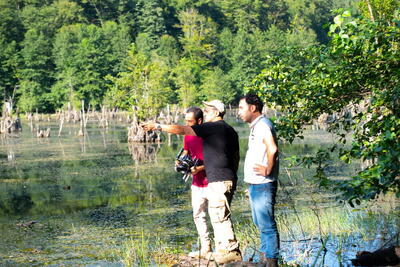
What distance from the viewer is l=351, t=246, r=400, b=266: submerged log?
5.92 meters

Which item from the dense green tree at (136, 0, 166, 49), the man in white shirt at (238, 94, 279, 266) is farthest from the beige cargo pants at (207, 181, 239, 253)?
the dense green tree at (136, 0, 166, 49)

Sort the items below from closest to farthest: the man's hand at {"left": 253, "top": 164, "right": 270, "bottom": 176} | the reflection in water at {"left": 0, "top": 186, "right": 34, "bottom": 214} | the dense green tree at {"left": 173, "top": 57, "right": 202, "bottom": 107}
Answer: the man's hand at {"left": 253, "top": 164, "right": 270, "bottom": 176}
the reflection in water at {"left": 0, "top": 186, "right": 34, "bottom": 214}
the dense green tree at {"left": 173, "top": 57, "right": 202, "bottom": 107}

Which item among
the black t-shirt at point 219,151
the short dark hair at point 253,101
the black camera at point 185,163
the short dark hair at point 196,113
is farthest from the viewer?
the short dark hair at point 196,113

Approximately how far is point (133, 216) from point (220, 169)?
641 centimetres

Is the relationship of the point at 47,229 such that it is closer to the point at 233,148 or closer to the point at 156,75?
the point at 233,148

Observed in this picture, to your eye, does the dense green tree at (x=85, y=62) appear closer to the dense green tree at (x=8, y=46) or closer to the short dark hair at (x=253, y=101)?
A: the dense green tree at (x=8, y=46)

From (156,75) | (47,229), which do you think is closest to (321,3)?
(156,75)

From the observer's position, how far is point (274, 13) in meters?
106

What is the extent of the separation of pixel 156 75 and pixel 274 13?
6658cm

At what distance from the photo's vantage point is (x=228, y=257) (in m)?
6.31

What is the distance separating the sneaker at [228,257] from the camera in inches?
247

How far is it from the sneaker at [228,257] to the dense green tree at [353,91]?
4.01 ft

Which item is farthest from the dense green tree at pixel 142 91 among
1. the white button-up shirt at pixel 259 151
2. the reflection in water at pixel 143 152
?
the white button-up shirt at pixel 259 151

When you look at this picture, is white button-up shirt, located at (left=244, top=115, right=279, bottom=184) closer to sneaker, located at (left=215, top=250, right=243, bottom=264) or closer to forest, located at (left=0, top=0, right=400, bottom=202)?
forest, located at (left=0, top=0, right=400, bottom=202)
